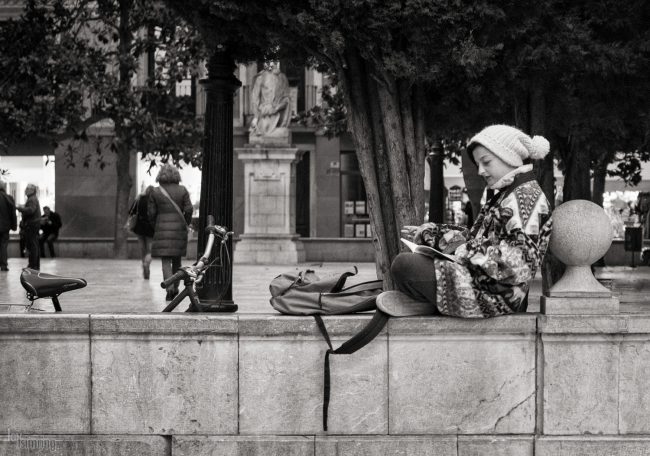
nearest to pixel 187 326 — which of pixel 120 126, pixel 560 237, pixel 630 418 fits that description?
pixel 560 237

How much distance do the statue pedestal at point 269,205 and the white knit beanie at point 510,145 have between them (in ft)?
56.3

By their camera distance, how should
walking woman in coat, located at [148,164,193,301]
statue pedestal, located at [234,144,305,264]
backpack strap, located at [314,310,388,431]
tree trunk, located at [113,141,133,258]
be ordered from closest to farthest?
1. backpack strap, located at [314,310,388,431]
2. walking woman in coat, located at [148,164,193,301]
3. statue pedestal, located at [234,144,305,264]
4. tree trunk, located at [113,141,133,258]

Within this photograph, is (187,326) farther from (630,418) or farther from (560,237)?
(630,418)

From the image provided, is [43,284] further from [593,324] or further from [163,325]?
[593,324]

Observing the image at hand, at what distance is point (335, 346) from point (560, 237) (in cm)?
145

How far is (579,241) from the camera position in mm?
5941

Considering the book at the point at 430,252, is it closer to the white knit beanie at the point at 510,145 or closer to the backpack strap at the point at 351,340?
the backpack strap at the point at 351,340

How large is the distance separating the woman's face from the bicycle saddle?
8.78 ft

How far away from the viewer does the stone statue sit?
23.9 metres

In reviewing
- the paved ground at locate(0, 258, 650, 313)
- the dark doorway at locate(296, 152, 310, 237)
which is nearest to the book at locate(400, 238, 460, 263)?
the paved ground at locate(0, 258, 650, 313)

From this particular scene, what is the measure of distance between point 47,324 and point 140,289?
8.68 meters

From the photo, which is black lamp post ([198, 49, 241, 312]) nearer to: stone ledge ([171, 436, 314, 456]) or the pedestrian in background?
stone ledge ([171, 436, 314, 456])

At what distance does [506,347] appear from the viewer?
19.7 feet

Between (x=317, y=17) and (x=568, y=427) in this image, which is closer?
(x=568, y=427)
